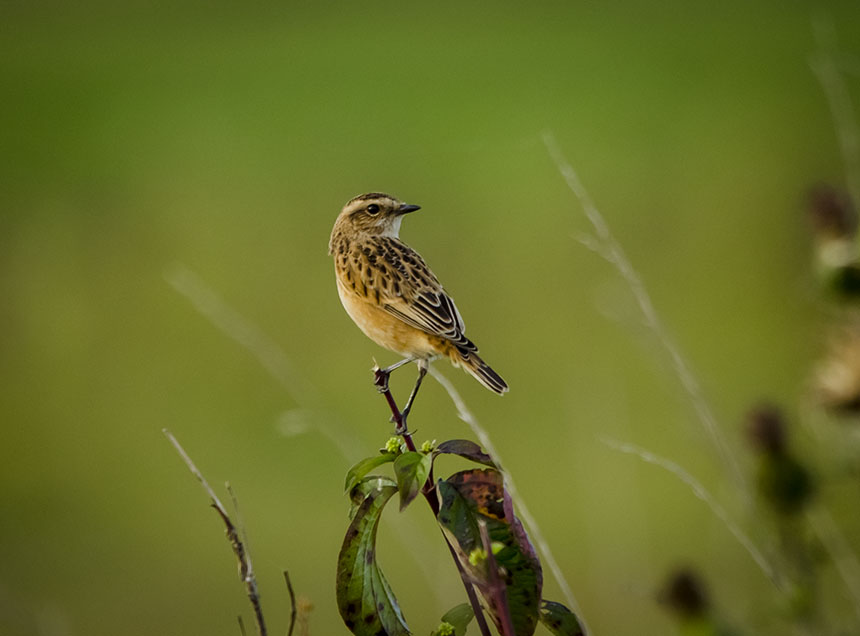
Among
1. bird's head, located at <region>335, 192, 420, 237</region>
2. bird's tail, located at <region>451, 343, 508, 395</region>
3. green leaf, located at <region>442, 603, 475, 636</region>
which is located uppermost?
bird's head, located at <region>335, 192, 420, 237</region>

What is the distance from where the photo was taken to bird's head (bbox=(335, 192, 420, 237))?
3.83m

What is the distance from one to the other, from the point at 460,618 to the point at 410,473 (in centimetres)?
30

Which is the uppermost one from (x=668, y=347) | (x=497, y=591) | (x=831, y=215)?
(x=831, y=215)

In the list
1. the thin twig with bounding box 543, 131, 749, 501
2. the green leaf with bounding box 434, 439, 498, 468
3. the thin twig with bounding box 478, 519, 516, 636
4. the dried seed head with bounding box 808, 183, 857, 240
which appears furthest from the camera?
the dried seed head with bounding box 808, 183, 857, 240

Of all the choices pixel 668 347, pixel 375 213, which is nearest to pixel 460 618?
pixel 668 347

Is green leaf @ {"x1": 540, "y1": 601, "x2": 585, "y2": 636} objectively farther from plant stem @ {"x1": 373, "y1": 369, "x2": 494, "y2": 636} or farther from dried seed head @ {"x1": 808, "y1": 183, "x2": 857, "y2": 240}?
dried seed head @ {"x1": 808, "y1": 183, "x2": 857, "y2": 240}

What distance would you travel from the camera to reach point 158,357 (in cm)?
1275

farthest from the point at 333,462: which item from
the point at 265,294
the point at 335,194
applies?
the point at 335,194

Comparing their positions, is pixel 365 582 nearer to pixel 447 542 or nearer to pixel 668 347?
pixel 447 542

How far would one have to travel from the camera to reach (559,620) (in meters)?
1.95

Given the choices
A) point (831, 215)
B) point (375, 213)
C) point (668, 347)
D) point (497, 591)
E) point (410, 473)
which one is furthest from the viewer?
point (375, 213)

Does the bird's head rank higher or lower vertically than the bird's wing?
higher

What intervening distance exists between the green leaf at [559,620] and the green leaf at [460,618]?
132 millimetres

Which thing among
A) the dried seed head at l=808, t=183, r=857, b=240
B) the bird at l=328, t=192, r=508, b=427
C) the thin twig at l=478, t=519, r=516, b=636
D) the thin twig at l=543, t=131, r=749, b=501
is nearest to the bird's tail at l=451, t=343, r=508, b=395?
the bird at l=328, t=192, r=508, b=427
